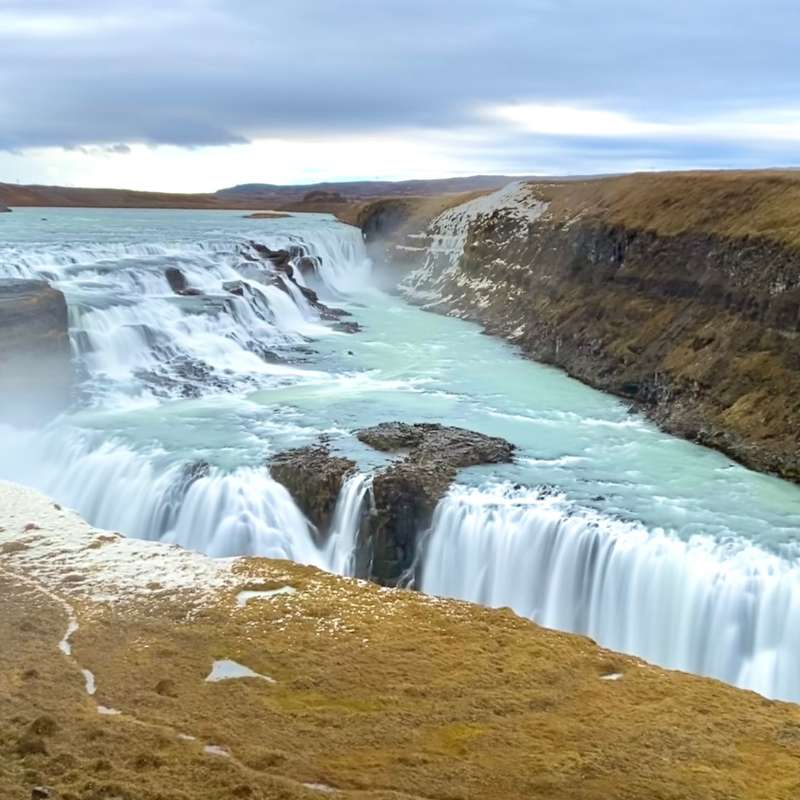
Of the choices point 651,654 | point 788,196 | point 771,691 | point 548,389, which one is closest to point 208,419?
point 548,389

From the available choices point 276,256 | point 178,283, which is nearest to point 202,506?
point 178,283

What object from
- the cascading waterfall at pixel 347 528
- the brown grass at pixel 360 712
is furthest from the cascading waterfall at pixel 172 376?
the brown grass at pixel 360 712

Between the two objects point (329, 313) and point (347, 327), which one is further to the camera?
point (329, 313)

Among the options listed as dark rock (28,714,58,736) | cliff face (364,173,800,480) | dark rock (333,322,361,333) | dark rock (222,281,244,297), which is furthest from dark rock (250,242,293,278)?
dark rock (28,714,58,736)

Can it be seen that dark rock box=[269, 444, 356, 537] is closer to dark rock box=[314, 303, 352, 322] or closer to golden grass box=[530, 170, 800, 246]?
golden grass box=[530, 170, 800, 246]

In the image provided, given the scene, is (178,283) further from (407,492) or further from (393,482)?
(407,492)

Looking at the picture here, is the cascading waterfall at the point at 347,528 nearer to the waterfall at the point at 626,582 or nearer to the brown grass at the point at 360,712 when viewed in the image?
the waterfall at the point at 626,582

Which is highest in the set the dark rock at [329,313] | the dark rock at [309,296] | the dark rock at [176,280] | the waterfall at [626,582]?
the dark rock at [176,280]
